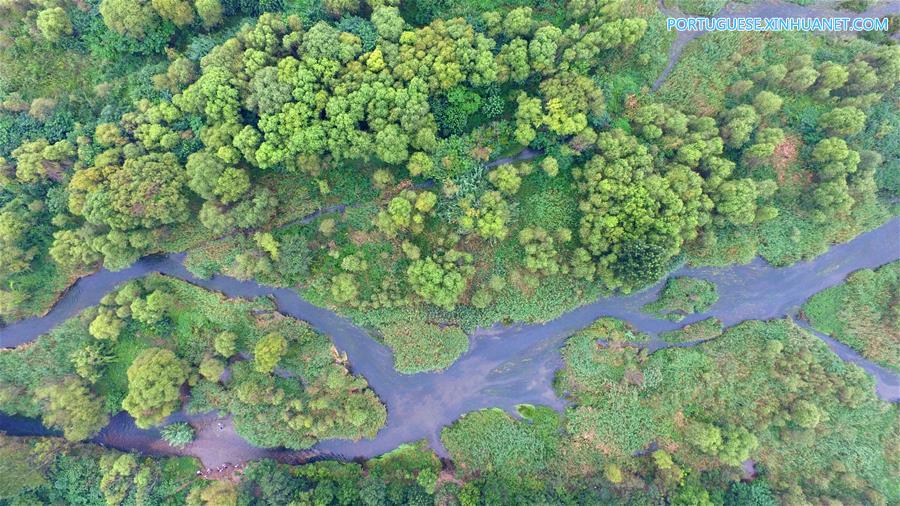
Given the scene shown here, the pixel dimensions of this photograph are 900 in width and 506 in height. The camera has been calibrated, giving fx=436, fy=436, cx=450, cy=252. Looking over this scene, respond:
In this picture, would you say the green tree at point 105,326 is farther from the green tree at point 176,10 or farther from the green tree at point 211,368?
the green tree at point 176,10

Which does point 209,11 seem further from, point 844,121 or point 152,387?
point 844,121

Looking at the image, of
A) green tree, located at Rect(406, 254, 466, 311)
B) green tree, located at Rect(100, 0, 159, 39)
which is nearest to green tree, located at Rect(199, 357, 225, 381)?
green tree, located at Rect(406, 254, 466, 311)

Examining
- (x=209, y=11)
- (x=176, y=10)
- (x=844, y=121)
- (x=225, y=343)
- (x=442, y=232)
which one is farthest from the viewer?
(x=442, y=232)

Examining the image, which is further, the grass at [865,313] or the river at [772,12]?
the river at [772,12]

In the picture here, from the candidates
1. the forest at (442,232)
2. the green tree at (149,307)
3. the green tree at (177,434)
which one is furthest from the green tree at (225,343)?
the green tree at (177,434)

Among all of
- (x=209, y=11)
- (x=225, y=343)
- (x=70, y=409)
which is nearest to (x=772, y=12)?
(x=209, y=11)

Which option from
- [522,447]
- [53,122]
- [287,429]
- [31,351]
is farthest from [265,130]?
[522,447]
